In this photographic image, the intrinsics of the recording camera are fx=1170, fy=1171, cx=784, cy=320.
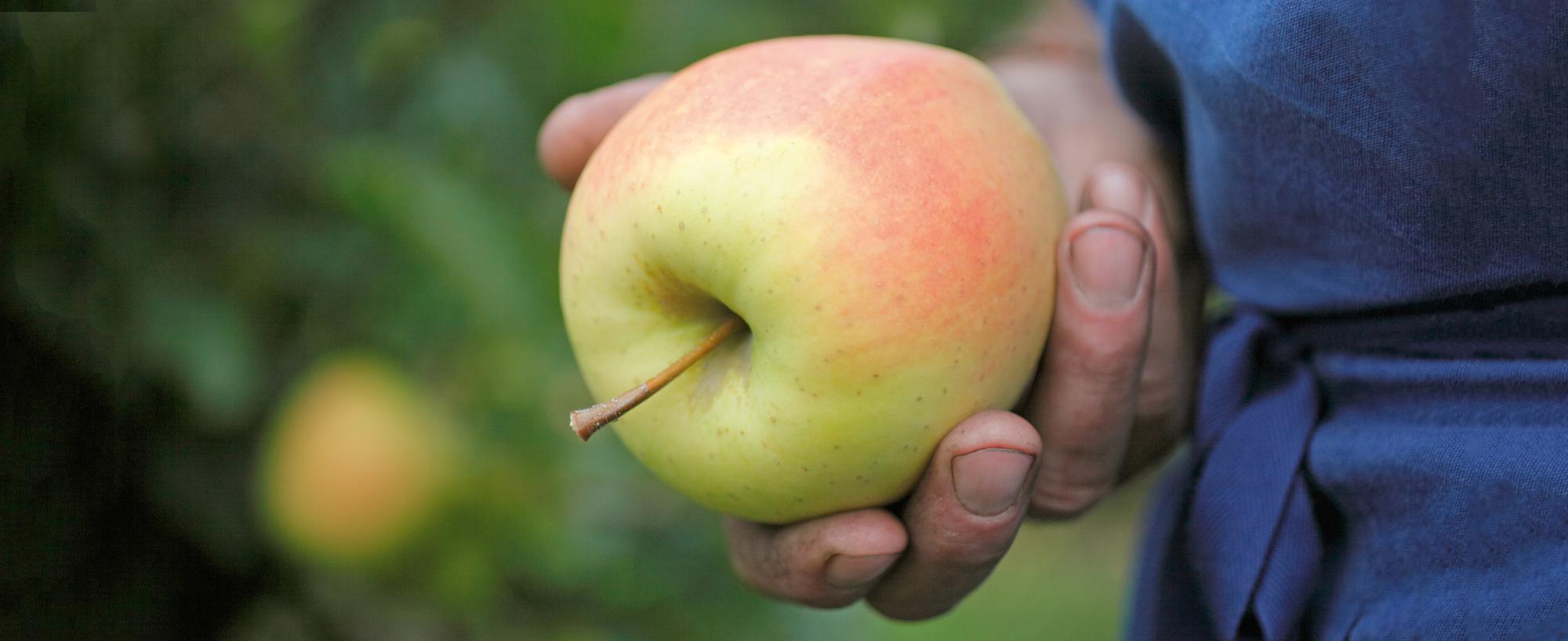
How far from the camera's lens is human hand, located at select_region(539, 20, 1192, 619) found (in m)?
0.89

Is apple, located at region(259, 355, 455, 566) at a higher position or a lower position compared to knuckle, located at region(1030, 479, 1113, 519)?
lower

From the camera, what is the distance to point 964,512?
35.4 inches

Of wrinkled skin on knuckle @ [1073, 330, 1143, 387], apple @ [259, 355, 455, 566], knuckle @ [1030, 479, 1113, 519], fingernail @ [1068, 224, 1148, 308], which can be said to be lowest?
apple @ [259, 355, 455, 566]

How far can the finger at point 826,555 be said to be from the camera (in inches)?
36.3


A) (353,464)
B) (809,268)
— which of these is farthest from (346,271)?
(809,268)

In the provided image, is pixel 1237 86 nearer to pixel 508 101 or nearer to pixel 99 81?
pixel 508 101

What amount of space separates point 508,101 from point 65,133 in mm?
512

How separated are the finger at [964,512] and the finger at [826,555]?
0.03 m

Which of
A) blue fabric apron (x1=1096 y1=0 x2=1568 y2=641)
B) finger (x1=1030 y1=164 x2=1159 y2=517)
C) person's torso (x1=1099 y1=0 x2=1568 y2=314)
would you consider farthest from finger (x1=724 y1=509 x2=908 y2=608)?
person's torso (x1=1099 y1=0 x2=1568 y2=314)

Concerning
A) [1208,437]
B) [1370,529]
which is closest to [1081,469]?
[1208,437]

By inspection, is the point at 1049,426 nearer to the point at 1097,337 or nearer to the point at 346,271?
the point at 1097,337

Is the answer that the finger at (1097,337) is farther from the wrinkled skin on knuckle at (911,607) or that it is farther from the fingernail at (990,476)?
the wrinkled skin on knuckle at (911,607)

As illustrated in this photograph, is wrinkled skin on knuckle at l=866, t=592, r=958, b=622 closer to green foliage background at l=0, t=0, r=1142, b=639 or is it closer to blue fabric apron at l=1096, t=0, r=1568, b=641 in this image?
blue fabric apron at l=1096, t=0, r=1568, b=641

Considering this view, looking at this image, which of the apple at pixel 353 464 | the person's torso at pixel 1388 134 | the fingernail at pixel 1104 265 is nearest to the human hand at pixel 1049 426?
the fingernail at pixel 1104 265
